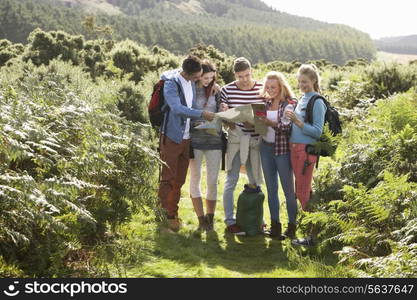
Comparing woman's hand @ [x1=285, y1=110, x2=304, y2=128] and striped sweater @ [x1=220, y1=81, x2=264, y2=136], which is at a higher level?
striped sweater @ [x1=220, y1=81, x2=264, y2=136]

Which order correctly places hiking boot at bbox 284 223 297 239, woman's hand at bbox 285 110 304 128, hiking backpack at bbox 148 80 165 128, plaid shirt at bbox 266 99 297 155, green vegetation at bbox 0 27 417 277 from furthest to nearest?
hiking boot at bbox 284 223 297 239 → hiking backpack at bbox 148 80 165 128 → plaid shirt at bbox 266 99 297 155 → woman's hand at bbox 285 110 304 128 → green vegetation at bbox 0 27 417 277

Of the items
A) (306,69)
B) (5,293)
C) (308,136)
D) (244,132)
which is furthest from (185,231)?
(5,293)

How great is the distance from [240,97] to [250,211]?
1598 millimetres

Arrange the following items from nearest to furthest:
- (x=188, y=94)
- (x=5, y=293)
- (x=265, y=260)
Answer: (x=5, y=293) < (x=265, y=260) < (x=188, y=94)

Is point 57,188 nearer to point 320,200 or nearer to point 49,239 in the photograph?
point 49,239

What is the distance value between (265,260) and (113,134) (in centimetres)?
244

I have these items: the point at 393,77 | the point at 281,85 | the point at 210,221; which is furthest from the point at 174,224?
the point at 393,77

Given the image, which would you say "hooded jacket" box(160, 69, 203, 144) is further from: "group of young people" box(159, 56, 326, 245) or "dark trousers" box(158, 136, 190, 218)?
"dark trousers" box(158, 136, 190, 218)

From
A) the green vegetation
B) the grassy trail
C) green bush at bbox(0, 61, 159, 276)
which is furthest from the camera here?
the grassy trail

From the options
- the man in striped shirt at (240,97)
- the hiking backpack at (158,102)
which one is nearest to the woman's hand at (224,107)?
the man in striped shirt at (240,97)

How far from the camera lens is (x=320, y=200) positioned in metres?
7.03

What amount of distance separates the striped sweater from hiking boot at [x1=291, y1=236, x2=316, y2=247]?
5.08ft

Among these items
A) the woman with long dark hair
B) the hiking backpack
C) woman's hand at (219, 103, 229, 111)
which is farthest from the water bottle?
the hiking backpack

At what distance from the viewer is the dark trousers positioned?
7410 mm
